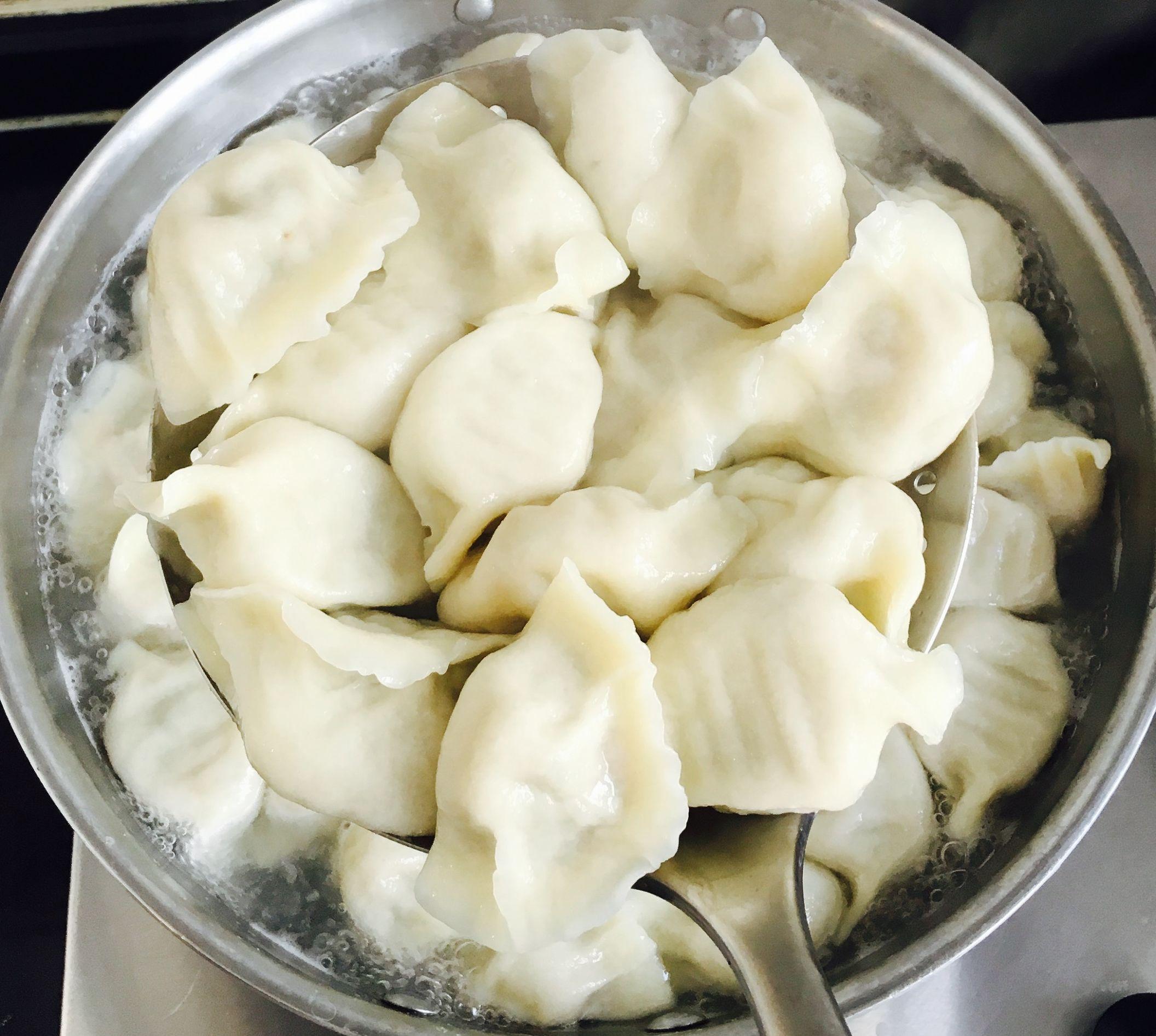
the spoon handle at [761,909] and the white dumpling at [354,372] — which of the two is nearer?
the spoon handle at [761,909]

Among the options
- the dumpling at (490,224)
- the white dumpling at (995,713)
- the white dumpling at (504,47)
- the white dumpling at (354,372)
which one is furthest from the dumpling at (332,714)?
the white dumpling at (504,47)

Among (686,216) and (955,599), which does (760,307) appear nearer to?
(686,216)

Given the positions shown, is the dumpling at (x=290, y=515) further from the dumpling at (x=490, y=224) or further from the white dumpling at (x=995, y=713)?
the white dumpling at (x=995, y=713)

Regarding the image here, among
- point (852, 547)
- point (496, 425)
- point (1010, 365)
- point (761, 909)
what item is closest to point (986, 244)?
point (1010, 365)

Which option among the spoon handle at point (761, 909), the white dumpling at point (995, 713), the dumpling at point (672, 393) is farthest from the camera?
the white dumpling at point (995, 713)

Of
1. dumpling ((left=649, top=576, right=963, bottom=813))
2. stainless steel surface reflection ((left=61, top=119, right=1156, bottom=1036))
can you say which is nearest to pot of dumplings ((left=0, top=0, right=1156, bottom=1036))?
dumpling ((left=649, top=576, right=963, bottom=813))

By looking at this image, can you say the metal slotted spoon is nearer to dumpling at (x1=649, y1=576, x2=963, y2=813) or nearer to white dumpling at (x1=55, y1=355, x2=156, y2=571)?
dumpling at (x1=649, y1=576, x2=963, y2=813)

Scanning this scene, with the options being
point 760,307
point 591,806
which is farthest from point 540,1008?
point 760,307

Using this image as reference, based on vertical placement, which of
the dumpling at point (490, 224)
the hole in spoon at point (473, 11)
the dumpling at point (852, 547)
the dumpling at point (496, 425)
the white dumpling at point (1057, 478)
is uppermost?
the hole in spoon at point (473, 11)
